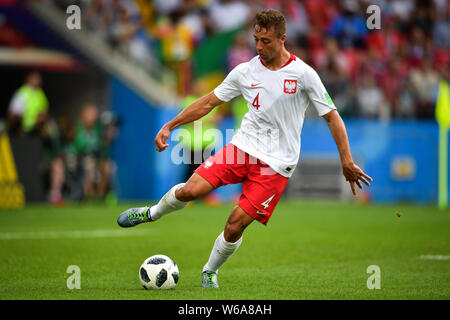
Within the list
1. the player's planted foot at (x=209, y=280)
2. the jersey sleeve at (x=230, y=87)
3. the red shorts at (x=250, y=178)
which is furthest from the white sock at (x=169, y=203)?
the jersey sleeve at (x=230, y=87)

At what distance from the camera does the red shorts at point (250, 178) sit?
7.10m

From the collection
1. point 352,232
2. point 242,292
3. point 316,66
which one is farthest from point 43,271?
point 316,66

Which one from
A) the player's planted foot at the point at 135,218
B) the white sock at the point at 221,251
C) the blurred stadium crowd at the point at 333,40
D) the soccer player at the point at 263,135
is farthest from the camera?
the blurred stadium crowd at the point at 333,40

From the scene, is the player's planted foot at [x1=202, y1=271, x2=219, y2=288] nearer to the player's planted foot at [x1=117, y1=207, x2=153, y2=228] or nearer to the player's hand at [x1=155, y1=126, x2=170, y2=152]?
the player's planted foot at [x1=117, y1=207, x2=153, y2=228]

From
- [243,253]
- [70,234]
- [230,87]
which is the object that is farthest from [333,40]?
[230,87]

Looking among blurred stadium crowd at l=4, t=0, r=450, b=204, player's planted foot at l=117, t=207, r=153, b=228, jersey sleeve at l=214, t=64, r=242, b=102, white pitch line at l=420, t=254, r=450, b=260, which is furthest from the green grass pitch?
blurred stadium crowd at l=4, t=0, r=450, b=204

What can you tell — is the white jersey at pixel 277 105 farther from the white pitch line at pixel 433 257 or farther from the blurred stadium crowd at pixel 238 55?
the blurred stadium crowd at pixel 238 55

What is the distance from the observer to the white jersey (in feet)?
23.1

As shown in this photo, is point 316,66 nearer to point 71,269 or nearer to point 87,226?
point 87,226

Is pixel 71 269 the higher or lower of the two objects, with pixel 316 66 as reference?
lower

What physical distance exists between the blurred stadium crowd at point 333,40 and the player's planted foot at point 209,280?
501 inches

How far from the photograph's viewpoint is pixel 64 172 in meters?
18.7

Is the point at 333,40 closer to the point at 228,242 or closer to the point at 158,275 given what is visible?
the point at 228,242

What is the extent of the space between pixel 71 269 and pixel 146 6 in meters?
14.3
